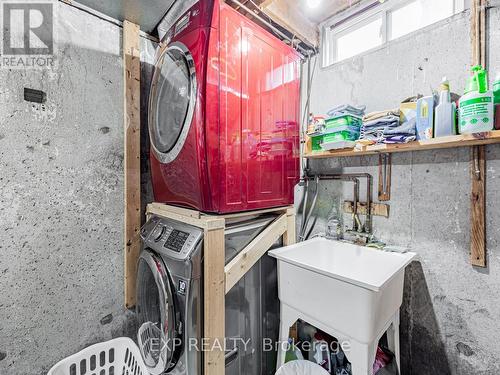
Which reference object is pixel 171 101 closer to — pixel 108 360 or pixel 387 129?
pixel 387 129

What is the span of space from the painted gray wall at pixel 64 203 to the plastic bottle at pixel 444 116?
6.28 ft

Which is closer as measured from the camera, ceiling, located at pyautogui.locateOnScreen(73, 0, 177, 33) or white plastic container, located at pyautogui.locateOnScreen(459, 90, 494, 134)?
white plastic container, located at pyautogui.locateOnScreen(459, 90, 494, 134)

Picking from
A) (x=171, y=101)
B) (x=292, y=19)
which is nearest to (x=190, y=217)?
(x=171, y=101)

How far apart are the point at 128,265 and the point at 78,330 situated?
0.44 m

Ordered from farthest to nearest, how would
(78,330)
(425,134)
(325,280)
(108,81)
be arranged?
(108,81) → (78,330) → (425,134) → (325,280)

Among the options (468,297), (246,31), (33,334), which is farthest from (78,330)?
(468,297)

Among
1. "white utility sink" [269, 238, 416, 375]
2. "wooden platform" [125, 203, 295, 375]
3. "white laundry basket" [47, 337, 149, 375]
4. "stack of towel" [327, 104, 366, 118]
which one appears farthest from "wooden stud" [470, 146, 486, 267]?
"white laundry basket" [47, 337, 149, 375]

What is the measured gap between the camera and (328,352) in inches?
56.7

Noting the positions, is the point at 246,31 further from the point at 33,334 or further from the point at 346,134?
the point at 33,334

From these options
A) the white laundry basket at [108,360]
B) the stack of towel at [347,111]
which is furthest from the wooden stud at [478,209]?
the white laundry basket at [108,360]

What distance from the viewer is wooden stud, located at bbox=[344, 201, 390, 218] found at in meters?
1.60

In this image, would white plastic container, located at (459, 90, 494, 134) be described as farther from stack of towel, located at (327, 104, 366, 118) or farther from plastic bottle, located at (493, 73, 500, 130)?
stack of towel, located at (327, 104, 366, 118)

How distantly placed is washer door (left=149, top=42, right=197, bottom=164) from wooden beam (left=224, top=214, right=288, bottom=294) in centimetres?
64

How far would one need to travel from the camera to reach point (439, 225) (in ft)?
4.58
